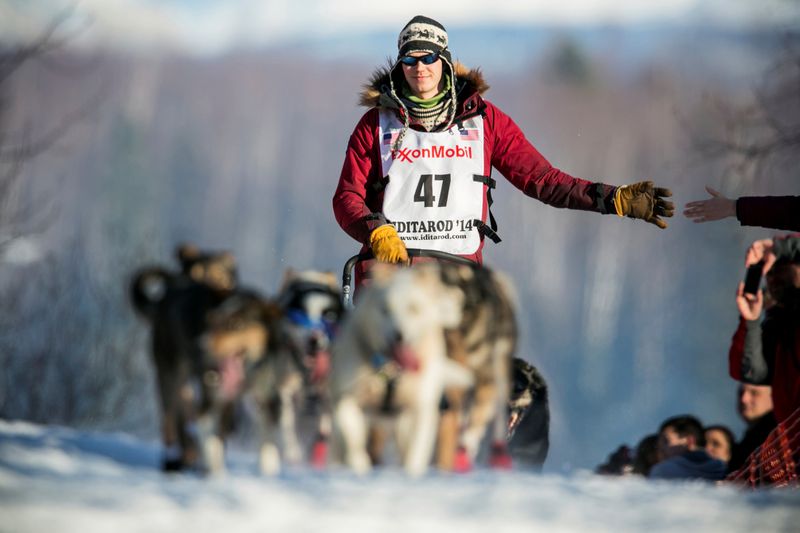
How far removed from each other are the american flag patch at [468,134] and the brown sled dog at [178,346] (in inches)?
68.7

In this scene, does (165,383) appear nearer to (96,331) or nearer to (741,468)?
(741,468)

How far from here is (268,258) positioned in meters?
38.5

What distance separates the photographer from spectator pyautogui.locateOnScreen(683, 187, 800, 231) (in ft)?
17.0

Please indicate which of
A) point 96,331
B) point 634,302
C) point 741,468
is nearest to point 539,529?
point 741,468

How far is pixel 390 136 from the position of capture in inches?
198

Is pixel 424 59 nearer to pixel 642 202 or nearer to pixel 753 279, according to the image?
pixel 642 202

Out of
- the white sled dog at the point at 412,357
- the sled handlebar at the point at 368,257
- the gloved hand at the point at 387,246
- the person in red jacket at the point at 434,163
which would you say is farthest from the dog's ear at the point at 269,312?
the person in red jacket at the point at 434,163

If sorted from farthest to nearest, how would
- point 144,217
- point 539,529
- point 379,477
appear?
point 144,217 → point 379,477 → point 539,529

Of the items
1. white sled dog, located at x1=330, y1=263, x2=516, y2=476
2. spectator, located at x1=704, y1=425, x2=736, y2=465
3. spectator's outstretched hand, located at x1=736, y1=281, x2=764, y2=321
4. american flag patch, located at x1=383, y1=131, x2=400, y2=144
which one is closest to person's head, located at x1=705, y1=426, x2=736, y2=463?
spectator, located at x1=704, y1=425, x2=736, y2=465

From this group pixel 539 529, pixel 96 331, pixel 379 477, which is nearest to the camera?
pixel 539 529

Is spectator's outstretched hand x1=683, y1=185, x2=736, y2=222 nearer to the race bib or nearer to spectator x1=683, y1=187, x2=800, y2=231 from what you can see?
spectator x1=683, y1=187, x2=800, y2=231

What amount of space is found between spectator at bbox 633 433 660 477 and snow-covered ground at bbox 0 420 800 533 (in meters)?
2.89

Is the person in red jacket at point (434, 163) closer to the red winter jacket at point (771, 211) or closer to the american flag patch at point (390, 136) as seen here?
the american flag patch at point (390, 136)

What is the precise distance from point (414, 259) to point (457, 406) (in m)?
1.11
